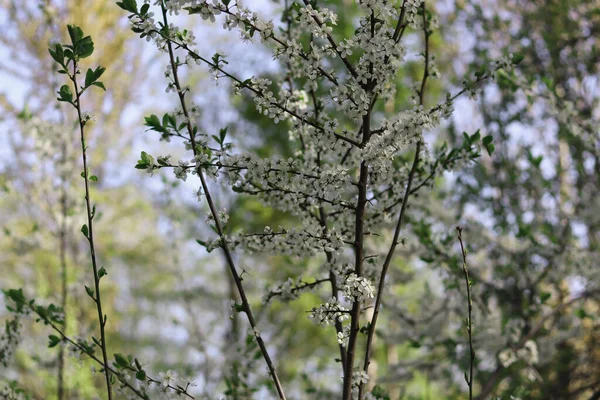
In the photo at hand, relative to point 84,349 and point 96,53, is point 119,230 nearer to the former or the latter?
point 96,53

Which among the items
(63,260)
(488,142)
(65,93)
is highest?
(63,260)

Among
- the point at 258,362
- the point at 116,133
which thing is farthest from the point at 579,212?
the point at 116,133

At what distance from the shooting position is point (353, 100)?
1289 millimetres

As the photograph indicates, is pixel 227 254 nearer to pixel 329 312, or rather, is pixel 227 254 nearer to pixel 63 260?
pixel 329 312

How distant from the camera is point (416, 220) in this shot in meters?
2.47

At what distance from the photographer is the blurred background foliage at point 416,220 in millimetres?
2762

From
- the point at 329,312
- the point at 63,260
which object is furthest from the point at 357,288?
the point at 63,260

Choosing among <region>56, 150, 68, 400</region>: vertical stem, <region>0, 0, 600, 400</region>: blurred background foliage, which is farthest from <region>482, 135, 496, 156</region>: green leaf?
<region>56, 150, 68, 400</region>: vertical stem

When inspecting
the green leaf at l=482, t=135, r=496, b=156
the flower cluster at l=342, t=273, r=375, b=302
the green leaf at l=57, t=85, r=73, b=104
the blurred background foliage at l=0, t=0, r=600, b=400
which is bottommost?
the flower cluster at l=342, t=273, r=375, b=302

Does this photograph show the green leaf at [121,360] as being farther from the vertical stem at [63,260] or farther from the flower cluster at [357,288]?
the vertical stem at [63,260]

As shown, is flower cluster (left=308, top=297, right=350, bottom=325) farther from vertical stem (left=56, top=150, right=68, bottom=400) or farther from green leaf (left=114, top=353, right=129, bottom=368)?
vertical stem (left=56, top=150, right=68, bottom=400)

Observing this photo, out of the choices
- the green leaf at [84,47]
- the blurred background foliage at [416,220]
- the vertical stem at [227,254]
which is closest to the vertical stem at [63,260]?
the blurred background foliage at [416,220]

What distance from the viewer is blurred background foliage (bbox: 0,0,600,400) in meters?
2.76

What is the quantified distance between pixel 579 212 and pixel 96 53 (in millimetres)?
3945
